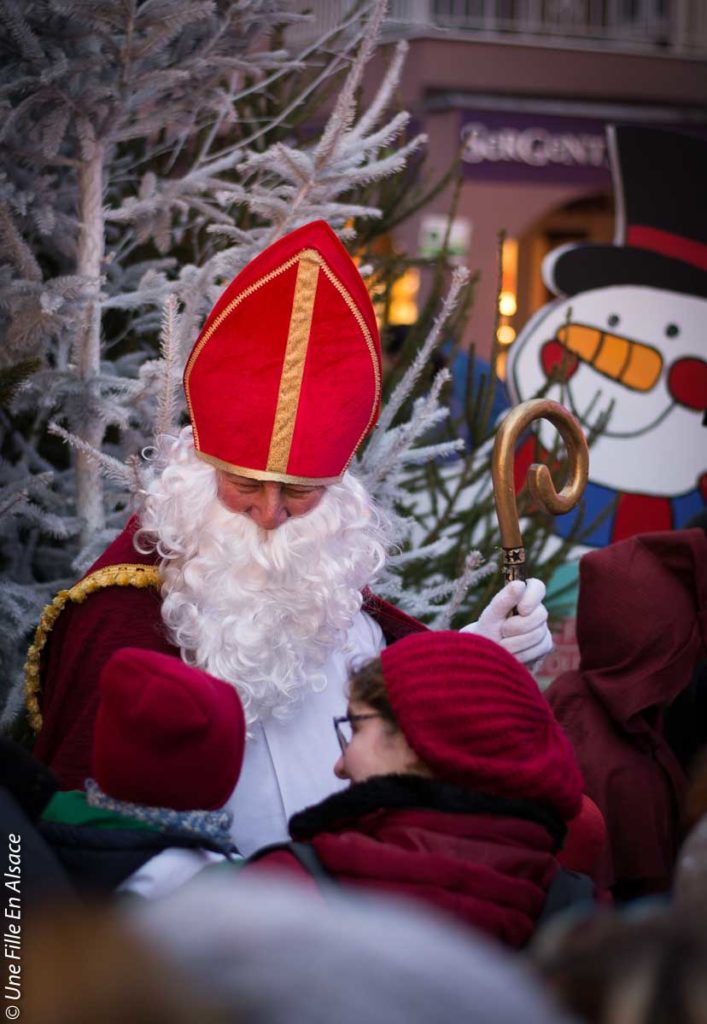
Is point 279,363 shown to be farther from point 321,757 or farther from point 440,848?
point 440,848

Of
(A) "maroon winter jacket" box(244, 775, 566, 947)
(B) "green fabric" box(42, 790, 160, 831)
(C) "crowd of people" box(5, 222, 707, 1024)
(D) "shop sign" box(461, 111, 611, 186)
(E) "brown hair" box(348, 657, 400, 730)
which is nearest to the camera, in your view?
(C) "crowd of people" box(5, 222, 707, 1024)

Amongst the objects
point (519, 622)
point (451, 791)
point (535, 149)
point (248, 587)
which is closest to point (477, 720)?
point (451, 791)

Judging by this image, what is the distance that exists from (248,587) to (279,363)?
47cm

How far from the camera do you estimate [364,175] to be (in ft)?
10.8

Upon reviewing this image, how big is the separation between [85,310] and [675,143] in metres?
3.61

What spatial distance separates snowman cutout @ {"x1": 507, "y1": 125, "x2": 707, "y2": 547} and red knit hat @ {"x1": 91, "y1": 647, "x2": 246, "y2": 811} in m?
3.67

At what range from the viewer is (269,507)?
2.68 metres

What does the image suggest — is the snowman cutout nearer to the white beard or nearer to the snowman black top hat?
the snowman black top hat

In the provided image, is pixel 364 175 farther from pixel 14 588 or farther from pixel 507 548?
pixel 14 588

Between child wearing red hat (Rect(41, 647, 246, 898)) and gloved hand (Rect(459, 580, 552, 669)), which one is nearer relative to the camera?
child wearing red hat (Rect(41, 647, 246, 898))

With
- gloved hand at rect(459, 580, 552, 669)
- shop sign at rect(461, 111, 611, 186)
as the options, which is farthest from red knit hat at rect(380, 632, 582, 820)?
shop sign at rect(461, 111, 611, 186)

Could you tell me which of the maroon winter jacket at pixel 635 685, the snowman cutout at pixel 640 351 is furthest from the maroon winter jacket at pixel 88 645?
the snowman cutout at pixel 640 351

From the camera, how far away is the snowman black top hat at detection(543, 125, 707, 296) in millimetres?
5742

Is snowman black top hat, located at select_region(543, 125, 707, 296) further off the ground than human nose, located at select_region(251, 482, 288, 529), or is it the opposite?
snowman black top hat, located at select_region(543, 125, 707, 296)
